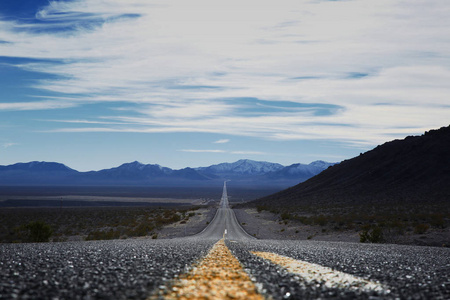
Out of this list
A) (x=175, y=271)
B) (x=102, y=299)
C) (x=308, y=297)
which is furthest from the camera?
(x=175, y=271)

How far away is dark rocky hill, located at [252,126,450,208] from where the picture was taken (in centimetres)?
10186

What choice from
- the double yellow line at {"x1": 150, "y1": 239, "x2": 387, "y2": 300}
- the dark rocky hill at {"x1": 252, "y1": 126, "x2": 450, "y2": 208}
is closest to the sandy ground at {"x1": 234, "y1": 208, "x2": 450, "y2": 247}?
the double yellow line at {"x1": 150, "y1": 239, "x2": 387, "y2": 300}

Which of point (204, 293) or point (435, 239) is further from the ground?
point (204, 293)

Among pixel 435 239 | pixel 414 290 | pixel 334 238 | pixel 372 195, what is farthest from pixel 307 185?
pixel 414 290

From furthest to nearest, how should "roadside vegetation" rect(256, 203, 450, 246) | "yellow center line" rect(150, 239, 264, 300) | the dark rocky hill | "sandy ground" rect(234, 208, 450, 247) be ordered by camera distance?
the dark rocky hill, "roadside vegetation" rect(256, 203, 450, 246), "sandy ground" rect(234, 208, 450, 247), "yellow center line" rect(150, 239, 264, 300)

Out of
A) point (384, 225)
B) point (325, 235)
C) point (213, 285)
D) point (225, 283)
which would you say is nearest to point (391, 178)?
point (384, 225)

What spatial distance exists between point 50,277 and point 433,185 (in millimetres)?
115991

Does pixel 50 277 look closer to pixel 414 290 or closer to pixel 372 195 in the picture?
pixel 414 290

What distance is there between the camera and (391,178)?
393 ft

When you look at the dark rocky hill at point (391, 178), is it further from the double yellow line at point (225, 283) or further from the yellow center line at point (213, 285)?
the yellow center line at point (213, 285)

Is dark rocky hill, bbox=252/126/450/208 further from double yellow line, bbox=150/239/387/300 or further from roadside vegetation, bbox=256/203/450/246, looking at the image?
double yellow line, bbox=150/239/387/300

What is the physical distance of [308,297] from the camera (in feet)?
20.4

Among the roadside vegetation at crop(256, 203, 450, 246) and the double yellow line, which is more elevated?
the double yellow line

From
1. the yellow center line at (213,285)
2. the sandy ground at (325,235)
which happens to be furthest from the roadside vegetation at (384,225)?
the yellow center line at (213,285)
